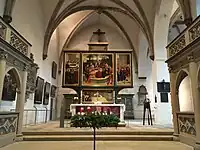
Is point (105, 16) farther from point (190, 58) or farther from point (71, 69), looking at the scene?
point (190, 58)

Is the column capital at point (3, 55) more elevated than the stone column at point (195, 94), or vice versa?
the column capital at point (3, 55)

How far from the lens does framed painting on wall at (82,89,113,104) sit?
11.9 meters

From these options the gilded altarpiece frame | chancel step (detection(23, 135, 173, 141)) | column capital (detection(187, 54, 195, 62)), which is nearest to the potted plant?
chancel step (detection(23, 135, 173, 141))

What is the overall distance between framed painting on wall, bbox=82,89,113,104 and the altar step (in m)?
4.65

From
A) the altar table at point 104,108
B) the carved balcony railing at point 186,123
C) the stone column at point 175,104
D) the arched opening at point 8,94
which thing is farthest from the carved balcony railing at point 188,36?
the arched opening at point 8,94

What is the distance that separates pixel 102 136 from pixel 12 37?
4490 millimetres

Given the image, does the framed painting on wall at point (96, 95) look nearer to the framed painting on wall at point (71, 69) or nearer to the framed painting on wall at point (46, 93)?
the framed painting on wall at point (71, 69)

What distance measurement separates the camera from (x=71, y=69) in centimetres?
1215

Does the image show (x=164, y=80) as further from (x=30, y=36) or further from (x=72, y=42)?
(x=72, y=42)

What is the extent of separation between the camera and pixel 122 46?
1894 centimetres

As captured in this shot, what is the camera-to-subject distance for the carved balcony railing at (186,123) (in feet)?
18.2

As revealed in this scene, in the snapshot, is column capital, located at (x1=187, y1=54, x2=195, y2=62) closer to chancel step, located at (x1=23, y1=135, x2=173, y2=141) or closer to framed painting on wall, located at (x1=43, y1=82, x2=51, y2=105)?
chancel step, located at (x1=23, y1=135, x2=173, y2=141)

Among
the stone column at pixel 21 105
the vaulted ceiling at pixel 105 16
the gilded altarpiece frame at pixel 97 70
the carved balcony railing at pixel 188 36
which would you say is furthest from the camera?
the vaulted ceiling at pixel 105 16

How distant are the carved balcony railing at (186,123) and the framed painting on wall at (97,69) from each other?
5.94 meters
